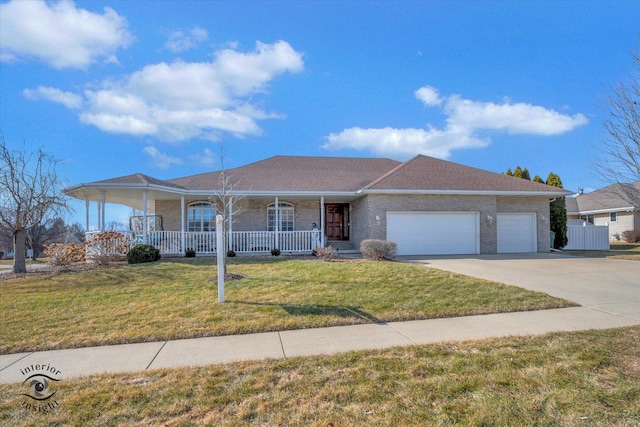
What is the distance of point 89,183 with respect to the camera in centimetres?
1235

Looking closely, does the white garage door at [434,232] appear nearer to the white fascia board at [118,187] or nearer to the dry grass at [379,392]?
the white fascia board at [118,187]

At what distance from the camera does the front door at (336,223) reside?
1800 centimetres

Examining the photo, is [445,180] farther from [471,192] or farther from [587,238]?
[587,238]

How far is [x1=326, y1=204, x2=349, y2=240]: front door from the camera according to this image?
59.1 feet

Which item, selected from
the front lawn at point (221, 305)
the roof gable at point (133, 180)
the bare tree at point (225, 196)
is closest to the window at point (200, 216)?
the bare tree at point (225, 196)

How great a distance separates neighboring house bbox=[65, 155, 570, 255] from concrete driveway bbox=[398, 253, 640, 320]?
3495 mm

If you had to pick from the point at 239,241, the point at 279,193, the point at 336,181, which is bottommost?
the point at 239,241

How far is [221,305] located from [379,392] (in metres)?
4.10

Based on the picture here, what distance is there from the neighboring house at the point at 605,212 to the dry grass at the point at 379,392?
2501 cm

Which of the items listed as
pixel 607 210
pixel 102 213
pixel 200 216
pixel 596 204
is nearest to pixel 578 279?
pixel 200 216

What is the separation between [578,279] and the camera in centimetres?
849

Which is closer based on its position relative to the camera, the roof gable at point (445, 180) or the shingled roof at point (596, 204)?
the roof gable at point (445, 180)

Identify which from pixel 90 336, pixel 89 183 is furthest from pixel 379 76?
pixel 90 336

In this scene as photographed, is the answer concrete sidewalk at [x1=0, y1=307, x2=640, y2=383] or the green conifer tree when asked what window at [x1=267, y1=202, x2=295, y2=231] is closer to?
concrete sidewalk at [x1=0, y1=307, x2=640, y2=383]
